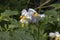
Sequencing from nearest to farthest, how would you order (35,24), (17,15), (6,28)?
1. (35,24)
2. (6,28)
3. (17,15)

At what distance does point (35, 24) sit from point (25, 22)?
0.09 meters

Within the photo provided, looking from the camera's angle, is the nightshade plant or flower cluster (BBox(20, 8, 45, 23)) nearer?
the nightshade plant

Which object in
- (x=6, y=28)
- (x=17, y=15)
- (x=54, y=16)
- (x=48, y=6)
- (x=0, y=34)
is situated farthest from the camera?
(x=48, y=6)

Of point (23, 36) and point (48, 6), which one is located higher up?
point (48, 6)

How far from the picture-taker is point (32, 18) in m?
1.45

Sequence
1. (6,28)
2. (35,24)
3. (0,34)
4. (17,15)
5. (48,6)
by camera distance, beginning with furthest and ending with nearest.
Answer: (48,6) → (17,15) → (6,28) → (35,24) → (0,34)

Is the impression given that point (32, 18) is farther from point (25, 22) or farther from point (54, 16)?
point (54, 16)

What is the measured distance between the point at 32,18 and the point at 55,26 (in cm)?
34

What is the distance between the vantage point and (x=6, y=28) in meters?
1.64

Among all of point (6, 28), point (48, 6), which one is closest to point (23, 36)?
point (6, 28)

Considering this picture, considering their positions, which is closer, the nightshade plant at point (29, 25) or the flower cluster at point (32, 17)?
the nightshade plant at point (29, 25)

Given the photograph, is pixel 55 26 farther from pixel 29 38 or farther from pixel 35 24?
pixel 29 38

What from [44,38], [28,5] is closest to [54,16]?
[44,38]

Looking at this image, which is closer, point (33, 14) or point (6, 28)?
point (33, 14)
